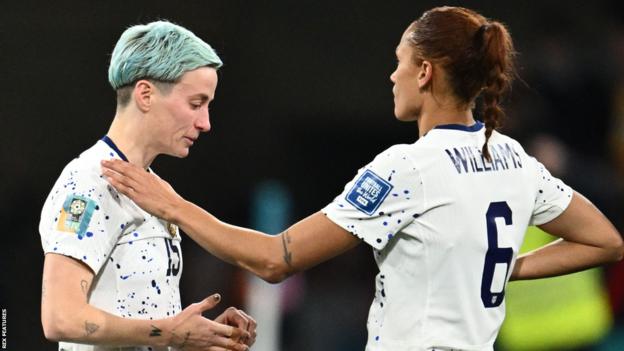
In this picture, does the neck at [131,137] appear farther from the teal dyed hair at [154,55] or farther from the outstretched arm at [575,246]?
the outstretched arm at [575,246]

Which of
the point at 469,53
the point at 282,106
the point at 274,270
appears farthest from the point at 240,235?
the point at 282,106

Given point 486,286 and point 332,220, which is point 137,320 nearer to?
point 332,220

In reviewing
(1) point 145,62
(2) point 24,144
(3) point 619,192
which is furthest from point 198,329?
(2) point 24,144

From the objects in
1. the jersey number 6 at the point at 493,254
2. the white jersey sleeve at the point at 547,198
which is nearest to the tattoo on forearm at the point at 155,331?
the jersey number 6 at the point at 493,254

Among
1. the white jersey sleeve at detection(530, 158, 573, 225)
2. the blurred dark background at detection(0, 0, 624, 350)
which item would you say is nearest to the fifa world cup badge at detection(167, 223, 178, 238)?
the white jersey sleeve at detection(530, 158, 573, 225)

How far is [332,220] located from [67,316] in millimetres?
749

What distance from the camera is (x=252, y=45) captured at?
28.6 ft

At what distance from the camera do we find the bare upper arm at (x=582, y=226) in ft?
10.8

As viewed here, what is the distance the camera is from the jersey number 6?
293cm

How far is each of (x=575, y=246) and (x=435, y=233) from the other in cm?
74

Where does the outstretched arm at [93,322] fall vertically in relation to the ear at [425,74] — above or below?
below

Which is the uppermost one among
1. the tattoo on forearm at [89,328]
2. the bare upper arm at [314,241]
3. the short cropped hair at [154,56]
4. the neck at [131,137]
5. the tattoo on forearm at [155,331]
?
the short cropped hair at [154,56]

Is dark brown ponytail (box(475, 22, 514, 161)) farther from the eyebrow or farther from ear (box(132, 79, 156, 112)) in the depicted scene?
ear (box(132, 79, 156, 112))

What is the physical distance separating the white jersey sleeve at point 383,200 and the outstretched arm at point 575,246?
631mm
